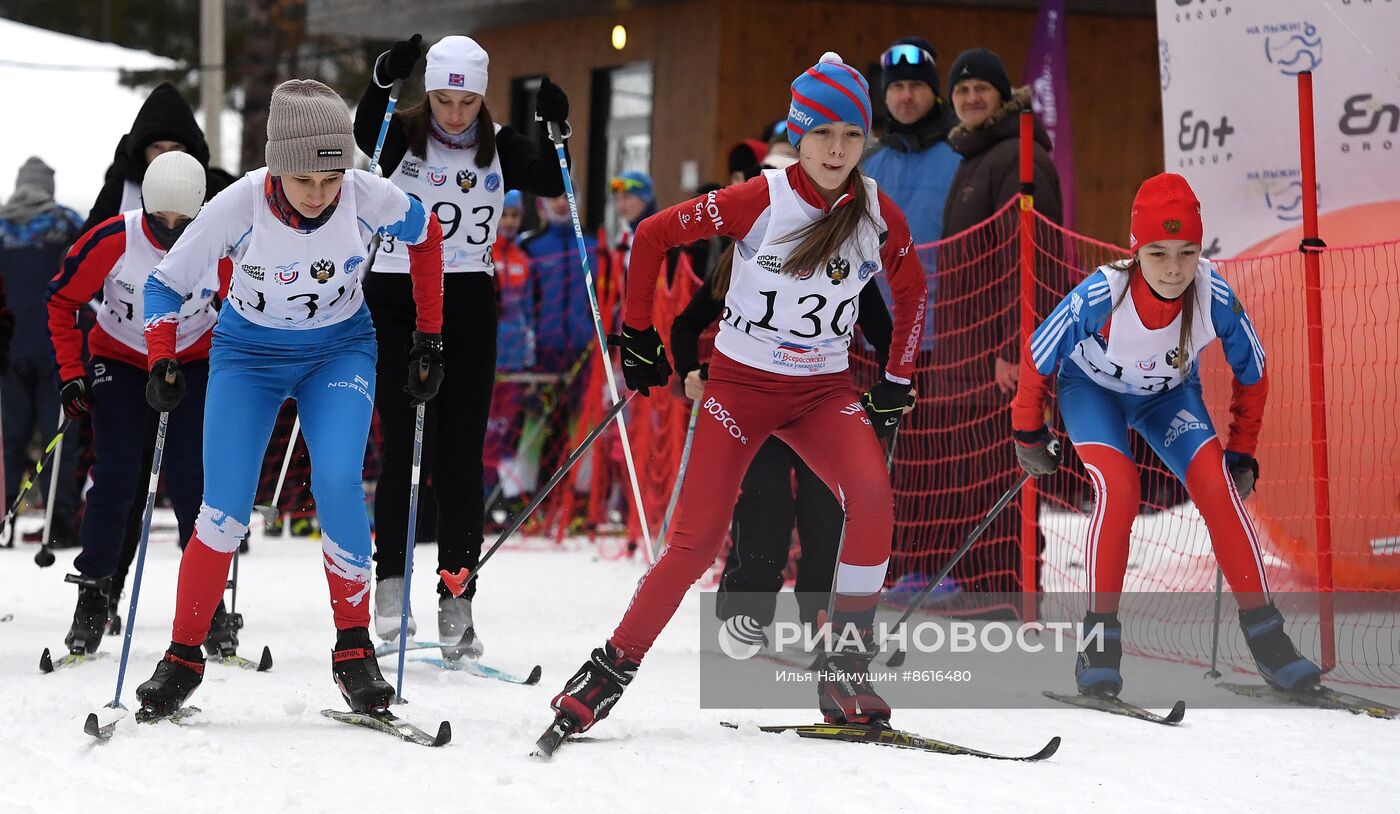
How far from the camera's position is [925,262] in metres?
7.23

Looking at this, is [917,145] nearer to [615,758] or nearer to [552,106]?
[552,106]

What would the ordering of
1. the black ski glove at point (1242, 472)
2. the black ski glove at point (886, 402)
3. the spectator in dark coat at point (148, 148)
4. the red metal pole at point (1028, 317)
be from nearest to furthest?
1. the black ski glove at point (886, 402)
2. the black ski glove at point (1242, 472)
3. the spectator in dark coat at point (148, 148)
4. the red metal pole at point (1028, 317)

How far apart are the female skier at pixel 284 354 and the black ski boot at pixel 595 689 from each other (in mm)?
528

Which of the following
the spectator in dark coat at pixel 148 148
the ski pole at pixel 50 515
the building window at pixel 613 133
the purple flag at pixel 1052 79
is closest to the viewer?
the spectator in dark coat at pixel 148 148

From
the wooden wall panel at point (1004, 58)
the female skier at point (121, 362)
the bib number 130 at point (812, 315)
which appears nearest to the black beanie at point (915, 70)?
the bib number 130 at point (812, 315)

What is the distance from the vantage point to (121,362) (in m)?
5.63

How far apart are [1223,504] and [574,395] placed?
6178 millimetres

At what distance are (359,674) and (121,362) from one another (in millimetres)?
1930

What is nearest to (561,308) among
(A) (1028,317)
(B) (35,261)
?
(B) (35,261)

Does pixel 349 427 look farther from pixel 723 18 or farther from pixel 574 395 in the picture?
pixel 723 18

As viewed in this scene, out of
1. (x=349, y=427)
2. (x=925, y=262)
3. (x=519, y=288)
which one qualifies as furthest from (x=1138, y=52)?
(x=349, y=427)

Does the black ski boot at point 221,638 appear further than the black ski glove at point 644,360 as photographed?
Yes

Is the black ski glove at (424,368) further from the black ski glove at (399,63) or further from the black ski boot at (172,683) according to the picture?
the black ski glove at (399,63)

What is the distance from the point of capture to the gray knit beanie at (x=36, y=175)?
9.68m
